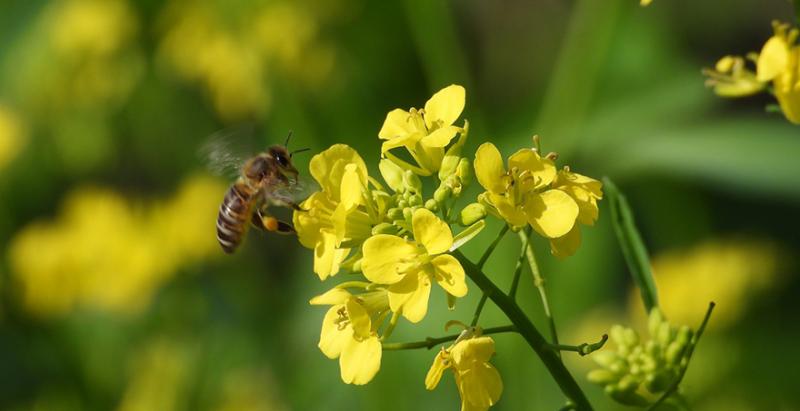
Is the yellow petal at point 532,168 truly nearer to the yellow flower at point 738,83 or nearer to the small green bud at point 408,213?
the small green bud at point 408,213

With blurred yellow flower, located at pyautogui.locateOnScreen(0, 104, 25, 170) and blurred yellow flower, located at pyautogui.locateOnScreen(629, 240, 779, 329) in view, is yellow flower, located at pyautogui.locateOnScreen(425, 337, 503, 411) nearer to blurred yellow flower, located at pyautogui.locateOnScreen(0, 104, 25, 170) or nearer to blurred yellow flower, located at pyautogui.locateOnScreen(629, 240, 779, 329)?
blurred yellow flower, located at pyautogui.locateOnScreen(629, 240, 779, 329)

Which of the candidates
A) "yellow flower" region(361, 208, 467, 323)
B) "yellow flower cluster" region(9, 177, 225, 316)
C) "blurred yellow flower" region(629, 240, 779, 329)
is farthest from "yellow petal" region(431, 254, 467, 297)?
"yellow flower cluster" region(9, 177, 225, 316)

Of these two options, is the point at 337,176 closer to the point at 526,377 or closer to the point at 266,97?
the point at 526,377

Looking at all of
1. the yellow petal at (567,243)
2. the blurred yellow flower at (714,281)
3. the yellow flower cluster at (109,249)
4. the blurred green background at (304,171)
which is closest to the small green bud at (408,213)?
the yellow petal at (567,243)

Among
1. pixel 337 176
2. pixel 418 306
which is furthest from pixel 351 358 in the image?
pixel 337 176

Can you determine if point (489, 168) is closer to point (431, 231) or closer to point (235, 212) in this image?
point (431, 231)
